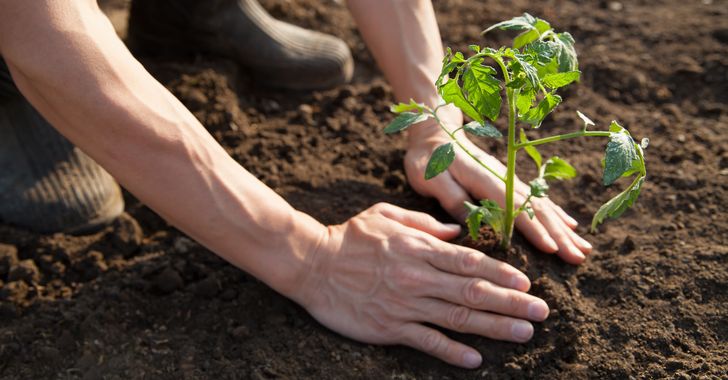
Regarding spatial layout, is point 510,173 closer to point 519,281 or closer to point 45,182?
point 519,281

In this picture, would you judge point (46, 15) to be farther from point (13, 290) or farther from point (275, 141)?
point (275, 141)

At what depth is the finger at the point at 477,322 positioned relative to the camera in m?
1.84

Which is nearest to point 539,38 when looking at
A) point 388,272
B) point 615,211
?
point 615,211

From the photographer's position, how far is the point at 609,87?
2.89 meters

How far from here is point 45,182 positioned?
2.36 m

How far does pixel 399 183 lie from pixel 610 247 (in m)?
0.68

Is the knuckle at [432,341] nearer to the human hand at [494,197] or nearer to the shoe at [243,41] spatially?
the human hand at [494,197]

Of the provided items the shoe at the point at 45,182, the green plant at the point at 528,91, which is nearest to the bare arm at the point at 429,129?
the green plant at the point at 528,91

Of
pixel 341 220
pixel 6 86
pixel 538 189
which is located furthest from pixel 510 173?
pixel 6 86

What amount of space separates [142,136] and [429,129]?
0.92m

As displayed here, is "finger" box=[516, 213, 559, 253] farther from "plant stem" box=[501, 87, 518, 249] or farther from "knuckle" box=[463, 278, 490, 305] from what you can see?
"knuckle" box=[463, 278, 490, 305]

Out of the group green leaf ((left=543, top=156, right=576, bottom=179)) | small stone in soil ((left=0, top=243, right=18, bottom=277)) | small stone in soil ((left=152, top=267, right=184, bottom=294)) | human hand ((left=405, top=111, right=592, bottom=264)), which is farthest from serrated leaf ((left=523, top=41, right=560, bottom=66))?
small stone in soil ((left=0, top=243, right=18, bottom=277))

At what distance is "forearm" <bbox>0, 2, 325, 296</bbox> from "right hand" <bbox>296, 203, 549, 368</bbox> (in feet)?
0.38

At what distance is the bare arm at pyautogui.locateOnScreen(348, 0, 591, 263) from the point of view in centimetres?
206
